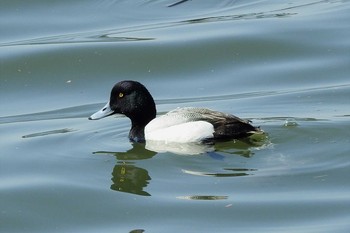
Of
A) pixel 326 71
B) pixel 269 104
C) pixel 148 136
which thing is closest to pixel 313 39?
pixel 326 71

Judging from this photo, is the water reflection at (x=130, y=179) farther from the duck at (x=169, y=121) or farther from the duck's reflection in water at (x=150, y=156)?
the duck at (x=169, y=121)

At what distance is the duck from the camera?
11.8 m

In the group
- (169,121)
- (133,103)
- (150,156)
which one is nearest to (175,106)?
(133,103)

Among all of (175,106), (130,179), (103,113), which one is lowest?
(130,179)

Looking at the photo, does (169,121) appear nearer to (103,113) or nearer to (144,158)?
(144,158)

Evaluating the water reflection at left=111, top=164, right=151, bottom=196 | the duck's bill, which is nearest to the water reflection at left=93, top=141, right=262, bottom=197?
the water reflection at left=111, top=164, right=151, bottom=196

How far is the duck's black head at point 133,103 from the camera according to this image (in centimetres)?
1238

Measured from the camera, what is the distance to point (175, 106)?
44.2ft

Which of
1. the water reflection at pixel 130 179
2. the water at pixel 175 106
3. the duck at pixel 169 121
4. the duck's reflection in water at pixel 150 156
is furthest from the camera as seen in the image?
the duck at pixel 169 121

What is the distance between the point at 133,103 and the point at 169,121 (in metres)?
0.55

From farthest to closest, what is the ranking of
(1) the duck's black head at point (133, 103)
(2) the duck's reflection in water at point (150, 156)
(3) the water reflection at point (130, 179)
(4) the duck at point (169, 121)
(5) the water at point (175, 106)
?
(1) the duck's black head at point (133, 103) → (4) the duck at point (169, 121) → (2) the duck's reflection in water at point (150, 156) → (3) the water reflection at point (130, 179) → (5) the water at point (175, 106)

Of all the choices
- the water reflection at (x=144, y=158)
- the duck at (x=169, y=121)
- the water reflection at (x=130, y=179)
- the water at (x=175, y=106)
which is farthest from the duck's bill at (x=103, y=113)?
the water reflection at (x=130, y=179)

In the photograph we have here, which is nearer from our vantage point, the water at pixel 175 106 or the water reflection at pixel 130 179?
the water at pixel 175 106

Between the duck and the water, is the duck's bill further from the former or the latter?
the water
